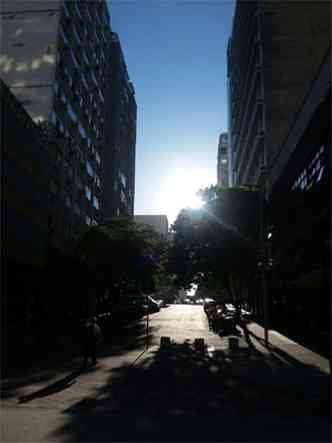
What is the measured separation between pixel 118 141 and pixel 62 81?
109ft

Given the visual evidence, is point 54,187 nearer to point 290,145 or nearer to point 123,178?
point 290,145

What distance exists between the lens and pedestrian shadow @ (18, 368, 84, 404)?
10.6 metres

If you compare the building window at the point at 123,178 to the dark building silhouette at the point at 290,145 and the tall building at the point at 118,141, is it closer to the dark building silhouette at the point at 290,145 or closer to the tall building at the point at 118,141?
the tall building at the point at 118,141

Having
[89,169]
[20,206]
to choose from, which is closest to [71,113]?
[89,169]

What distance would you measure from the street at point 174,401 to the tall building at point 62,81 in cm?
3399

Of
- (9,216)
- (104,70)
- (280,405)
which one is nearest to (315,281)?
(280,405)

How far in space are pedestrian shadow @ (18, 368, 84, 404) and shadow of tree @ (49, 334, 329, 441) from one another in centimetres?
115

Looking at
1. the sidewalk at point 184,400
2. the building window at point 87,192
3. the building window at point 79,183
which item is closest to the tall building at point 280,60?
the building window at point 79,183

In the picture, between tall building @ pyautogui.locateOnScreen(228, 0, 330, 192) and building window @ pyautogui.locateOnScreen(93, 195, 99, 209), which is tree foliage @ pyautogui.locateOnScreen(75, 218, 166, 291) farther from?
building window @ pyautogui.locateOnScreen(93, 195, 99, 209)

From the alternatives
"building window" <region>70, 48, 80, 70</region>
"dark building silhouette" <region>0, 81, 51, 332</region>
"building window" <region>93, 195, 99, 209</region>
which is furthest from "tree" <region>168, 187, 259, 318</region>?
"building window" <region>93, 195, 99, 209</region>

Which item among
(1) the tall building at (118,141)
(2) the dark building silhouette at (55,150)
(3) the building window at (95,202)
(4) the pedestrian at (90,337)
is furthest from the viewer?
(1) the tall building at (118,141)

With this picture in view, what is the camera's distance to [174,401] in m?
10.3

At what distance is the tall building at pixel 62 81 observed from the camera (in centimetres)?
4569

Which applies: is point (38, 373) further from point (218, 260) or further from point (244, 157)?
point (244, 157)
